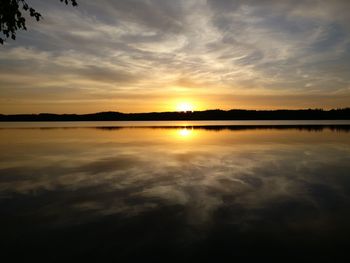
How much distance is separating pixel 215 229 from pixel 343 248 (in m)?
3.18

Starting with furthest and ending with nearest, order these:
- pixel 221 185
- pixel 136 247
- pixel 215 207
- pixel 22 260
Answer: pixel 221 185
pixel 215 207
pixel 136 247
pixel 22 260

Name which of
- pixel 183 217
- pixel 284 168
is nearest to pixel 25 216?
pixel 183 217

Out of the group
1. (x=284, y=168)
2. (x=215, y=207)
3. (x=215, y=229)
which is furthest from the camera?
(x=284, y=168)

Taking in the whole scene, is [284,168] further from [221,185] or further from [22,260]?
[22,260]

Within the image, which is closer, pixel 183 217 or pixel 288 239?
pixel 288 239

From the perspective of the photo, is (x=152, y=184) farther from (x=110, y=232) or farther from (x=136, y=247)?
(x=136, y=247)

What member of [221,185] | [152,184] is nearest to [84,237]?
[152,184]

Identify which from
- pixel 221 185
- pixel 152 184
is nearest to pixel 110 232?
pixel 152 184

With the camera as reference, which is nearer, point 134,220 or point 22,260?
point 22,260

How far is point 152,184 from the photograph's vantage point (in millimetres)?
13727

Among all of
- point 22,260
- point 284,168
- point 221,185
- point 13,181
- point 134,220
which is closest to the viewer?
point 22,260

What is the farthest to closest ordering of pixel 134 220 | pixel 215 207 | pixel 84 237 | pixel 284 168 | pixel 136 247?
1. pixel 284 168
2. pixel 215 207
3. pixel 134 220
4. pixel 84 237
5. pixel 136 247

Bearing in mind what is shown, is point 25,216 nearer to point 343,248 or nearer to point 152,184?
point 152,184

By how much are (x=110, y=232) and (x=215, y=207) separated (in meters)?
3.92
